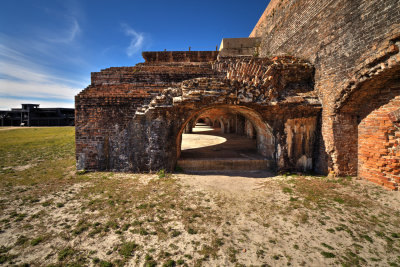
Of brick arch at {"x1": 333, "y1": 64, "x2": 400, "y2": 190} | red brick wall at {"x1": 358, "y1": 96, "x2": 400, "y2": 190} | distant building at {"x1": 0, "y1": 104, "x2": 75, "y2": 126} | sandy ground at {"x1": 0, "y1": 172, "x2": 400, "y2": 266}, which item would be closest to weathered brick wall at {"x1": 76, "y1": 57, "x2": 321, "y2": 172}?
brick arch at {"x1": 333, "y1": 64, "x2": 400, "y2": 190}

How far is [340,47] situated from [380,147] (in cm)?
339

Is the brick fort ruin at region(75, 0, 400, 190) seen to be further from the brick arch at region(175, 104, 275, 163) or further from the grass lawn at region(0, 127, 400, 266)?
the grass lawn at region(0, 127, 400, 266)

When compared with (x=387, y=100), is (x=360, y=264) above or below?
below

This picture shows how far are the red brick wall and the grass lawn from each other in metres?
0.45

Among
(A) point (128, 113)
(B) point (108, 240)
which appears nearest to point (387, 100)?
(B) point (108, 240)

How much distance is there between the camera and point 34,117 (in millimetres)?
31891

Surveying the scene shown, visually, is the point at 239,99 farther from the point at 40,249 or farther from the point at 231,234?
the point at 40,249

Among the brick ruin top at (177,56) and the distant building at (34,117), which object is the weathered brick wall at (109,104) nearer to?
the brick ruin top at (177,56)

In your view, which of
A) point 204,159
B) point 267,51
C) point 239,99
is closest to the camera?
point 239,99

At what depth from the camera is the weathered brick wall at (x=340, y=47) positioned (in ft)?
13.8

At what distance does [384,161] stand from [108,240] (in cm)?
762

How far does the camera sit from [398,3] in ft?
12.8

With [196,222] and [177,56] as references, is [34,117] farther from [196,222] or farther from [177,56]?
[196,222]

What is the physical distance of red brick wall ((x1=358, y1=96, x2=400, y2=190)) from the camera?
471 cm
